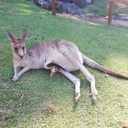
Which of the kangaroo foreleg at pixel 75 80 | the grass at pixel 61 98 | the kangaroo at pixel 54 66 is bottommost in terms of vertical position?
the grass at pixel 61 98

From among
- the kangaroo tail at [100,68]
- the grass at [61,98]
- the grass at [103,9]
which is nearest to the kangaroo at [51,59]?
the kangaroo tail at [100,68]

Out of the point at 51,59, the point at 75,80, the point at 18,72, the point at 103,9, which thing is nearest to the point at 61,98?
the point at 75,80

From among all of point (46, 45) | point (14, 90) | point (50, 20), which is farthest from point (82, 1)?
point (14, 90)

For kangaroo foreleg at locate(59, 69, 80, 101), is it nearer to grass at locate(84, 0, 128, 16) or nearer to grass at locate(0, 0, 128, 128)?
grass at locate(0, 0, 128, 128)

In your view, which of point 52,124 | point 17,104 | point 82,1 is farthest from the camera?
point 82,1

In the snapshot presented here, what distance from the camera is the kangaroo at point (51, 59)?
422 centimetres

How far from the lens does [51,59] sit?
15.0ft

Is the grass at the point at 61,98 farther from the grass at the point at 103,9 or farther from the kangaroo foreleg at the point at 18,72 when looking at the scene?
the grass at the point at 103,9

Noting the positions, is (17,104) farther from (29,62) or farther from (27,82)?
(29,62)

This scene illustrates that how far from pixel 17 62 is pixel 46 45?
0.74 m

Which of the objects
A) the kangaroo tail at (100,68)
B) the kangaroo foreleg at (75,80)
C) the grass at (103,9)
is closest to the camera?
the kangaroo foreleg at (75,80)

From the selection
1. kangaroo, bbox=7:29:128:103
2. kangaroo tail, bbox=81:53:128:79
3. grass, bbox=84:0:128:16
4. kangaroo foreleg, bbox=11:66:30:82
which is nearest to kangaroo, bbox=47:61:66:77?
kangaroo, bbox=7:29:128:103

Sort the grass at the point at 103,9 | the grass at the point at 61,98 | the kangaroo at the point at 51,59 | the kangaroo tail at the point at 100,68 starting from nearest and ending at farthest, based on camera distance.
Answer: the grass at the point at 61,98 < the kangaroo at the point at 51,59 < the kangaroo tail at the point at 100,68 < the grass at the point at 103,9

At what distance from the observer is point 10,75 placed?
4465mm
